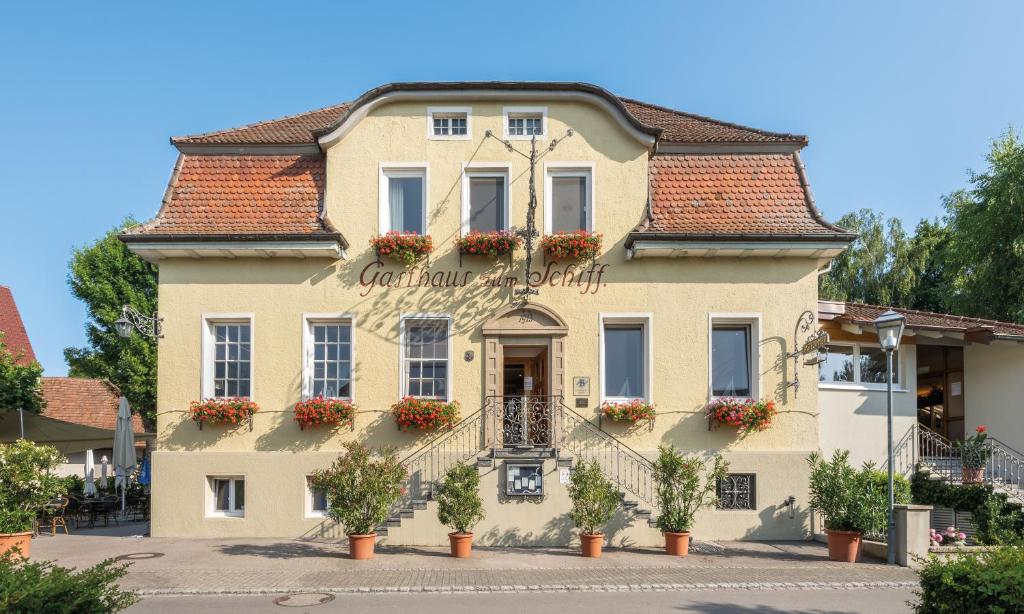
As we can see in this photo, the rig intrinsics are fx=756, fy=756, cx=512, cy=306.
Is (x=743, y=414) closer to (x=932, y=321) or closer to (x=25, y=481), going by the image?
(x=932, y=321)

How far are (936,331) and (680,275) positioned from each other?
622 cm

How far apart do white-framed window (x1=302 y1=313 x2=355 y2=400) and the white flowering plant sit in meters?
4.73

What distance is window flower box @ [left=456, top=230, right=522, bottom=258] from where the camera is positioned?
14.8 m

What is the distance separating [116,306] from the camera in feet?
101

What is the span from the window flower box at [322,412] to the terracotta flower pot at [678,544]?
6298mm

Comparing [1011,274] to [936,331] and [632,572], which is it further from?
[632,572]

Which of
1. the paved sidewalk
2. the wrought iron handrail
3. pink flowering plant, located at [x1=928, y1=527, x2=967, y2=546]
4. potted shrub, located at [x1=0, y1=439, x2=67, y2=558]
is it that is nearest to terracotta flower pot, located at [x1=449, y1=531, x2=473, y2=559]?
the paved sidewalk

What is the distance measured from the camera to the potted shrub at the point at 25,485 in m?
12.6

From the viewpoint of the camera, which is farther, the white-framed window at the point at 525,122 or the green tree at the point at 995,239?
the green tree at the point at 995,239

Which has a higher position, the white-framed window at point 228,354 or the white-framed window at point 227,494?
the white-framed window at point 228,354

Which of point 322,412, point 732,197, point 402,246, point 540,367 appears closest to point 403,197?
point 402,246

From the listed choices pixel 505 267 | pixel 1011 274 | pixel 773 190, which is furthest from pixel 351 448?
pixel 1011 274

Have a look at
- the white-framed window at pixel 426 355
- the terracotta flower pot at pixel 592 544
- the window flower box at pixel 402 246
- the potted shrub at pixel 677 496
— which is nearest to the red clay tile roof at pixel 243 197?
the window flower box at pixel 402 246

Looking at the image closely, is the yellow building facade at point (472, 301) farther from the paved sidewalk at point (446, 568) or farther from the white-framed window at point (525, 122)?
the paved sidewalk at point (446, 568)
